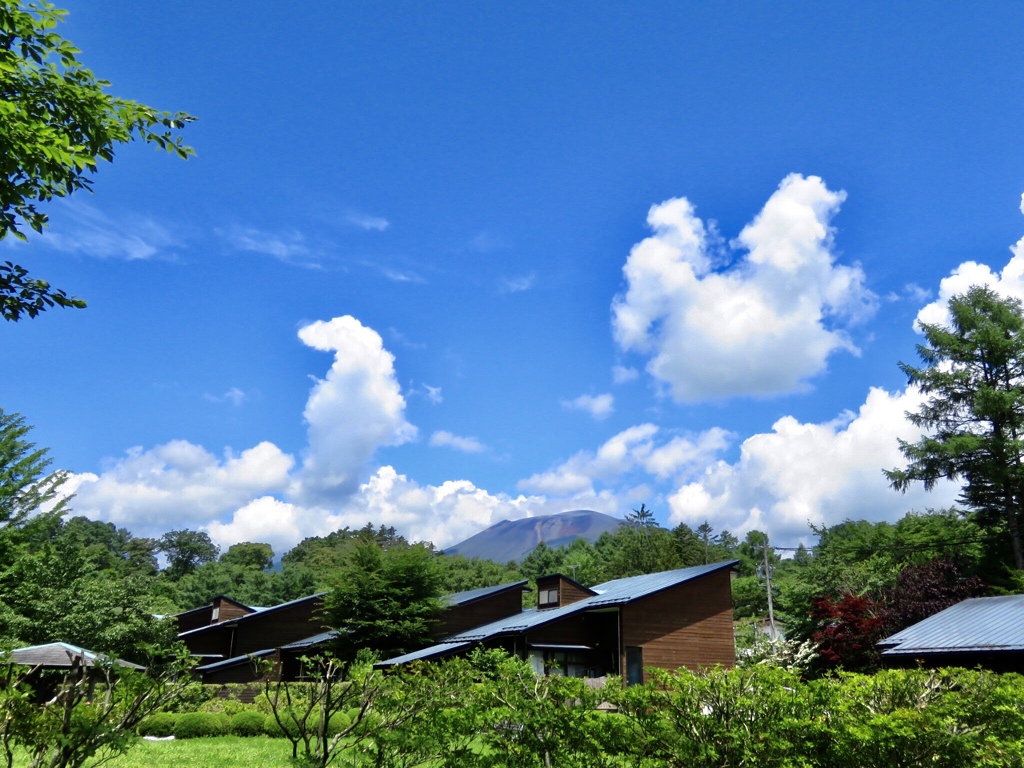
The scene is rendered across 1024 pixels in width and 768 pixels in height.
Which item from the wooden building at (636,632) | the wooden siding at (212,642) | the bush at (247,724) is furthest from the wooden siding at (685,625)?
the wooden siding at (212,642)

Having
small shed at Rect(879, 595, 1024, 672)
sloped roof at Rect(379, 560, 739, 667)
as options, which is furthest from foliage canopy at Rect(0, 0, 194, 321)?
sloped roof at Rect(379, 560, 739, 667)

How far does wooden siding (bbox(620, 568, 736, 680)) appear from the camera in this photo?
89.0ft

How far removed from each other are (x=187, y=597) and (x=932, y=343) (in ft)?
202

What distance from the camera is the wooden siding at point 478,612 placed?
3488 cm

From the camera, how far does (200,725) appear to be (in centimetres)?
2055

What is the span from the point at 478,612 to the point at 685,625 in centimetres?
1227

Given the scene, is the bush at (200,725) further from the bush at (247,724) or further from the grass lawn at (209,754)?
the grass lawn at (209,754)

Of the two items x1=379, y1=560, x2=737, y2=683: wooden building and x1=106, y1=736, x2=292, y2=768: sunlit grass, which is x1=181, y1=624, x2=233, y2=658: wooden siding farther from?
x1=106, y1=736, x2=292, y2=768: sunlit grass

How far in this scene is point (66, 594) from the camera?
29062 millimetres

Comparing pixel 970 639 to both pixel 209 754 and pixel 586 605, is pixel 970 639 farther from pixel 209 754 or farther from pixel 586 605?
pixel 209 754

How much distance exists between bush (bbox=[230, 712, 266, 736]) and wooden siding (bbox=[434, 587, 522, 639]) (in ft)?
43.8

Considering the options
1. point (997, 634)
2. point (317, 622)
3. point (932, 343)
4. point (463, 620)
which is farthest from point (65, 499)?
point (932, 343)

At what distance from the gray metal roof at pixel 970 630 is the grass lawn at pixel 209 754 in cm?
1559

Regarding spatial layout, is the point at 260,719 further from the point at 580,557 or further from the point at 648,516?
the point at 648,516
